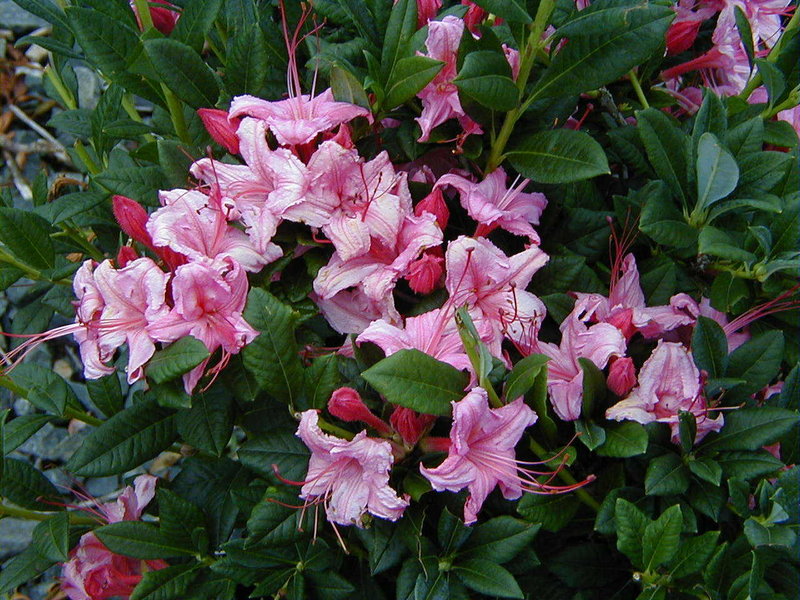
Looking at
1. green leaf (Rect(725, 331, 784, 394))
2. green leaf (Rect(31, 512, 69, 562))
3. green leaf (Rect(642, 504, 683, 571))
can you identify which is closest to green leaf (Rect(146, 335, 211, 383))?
green leaf (Rect(31, 512, 69, 562))

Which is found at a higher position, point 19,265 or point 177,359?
point 177,359

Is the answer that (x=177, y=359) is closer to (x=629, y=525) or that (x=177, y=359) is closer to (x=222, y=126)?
(x=222, y=126)

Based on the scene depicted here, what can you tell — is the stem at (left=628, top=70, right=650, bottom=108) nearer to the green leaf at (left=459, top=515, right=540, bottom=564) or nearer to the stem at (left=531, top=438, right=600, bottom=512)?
the stem at (left=531, top=438, right=600, bottom=512)

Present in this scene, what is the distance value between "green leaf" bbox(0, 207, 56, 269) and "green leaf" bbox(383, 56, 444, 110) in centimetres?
70

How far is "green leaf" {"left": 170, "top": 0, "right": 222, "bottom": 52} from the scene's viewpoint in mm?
1303

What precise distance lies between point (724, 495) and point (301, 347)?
2.31ft

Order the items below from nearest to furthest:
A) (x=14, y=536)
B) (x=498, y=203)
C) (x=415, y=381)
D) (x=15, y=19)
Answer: (x=415, y=381)
(x=498, y=203)
(x=14, y=536)
(x=15, y=19)

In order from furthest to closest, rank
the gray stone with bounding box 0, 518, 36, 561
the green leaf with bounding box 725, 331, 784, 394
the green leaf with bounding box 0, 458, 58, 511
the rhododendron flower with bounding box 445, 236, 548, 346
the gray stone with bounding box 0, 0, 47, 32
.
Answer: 1. the gray stone with bounding box 0, 0, 47, 32
2. the gray stone with bounding box 0, 518, 36, 561
3. the green leaf with bounding box 0, 458, 58, 511
4. the green leaf with bounding box 725, 331, 784, 394
5. the rhododendron flower with bounding box 445, 236, 548, 346

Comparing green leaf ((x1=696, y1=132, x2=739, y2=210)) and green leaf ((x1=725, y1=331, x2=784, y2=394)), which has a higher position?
green leaf ((x1=696, y1=132, x2=739, y2=210))

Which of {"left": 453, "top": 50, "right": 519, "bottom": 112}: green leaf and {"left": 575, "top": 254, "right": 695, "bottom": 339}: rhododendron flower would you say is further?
{"left": 575, "top": 254, "right": 695, "bottom": 339}: rhododendron flower

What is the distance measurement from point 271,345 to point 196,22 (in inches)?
22.9

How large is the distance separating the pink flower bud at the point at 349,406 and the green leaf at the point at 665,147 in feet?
2.03

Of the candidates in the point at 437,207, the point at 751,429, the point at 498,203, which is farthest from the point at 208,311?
the point at 751,429

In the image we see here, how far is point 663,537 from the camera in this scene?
1.12 meters
